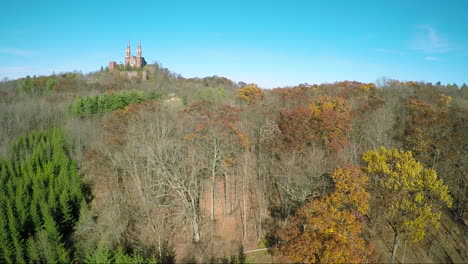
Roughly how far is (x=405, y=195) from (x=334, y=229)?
632 centimetres

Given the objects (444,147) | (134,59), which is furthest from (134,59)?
(444,147)

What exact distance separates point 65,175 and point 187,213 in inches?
725

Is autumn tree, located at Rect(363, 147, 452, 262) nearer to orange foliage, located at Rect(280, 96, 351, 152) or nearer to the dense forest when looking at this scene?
the dense forest

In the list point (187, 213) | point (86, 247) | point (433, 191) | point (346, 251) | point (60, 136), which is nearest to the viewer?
point (346, 251)

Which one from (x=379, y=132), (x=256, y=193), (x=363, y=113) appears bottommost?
(x=256, y=193)

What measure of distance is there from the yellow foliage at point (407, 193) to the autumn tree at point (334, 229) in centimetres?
208

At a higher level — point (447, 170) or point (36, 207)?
point (447, 170)

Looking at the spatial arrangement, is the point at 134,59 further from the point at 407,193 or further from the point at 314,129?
the point at 407,193

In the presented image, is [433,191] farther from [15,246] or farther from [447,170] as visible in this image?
[15,246]

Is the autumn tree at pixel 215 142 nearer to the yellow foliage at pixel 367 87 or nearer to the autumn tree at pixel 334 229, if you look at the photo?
the autumn tree at pixel 334 229

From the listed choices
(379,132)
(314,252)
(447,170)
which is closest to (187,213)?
(314,252)

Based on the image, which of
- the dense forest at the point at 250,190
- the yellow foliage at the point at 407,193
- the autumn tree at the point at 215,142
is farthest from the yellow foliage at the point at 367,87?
the autumn tree at the point at 215,142

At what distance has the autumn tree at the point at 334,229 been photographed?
13.8m

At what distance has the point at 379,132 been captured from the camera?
26.9m
